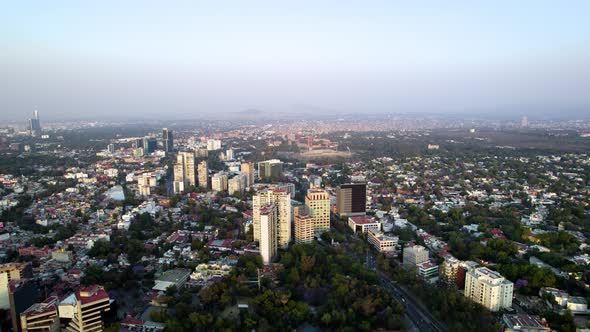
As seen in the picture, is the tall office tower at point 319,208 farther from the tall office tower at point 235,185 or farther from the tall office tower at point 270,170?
the tall office tower at point 270,170

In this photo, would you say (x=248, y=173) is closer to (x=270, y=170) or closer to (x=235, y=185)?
(x=270, y=170)

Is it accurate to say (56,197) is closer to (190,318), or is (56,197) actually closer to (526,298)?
(190,318)

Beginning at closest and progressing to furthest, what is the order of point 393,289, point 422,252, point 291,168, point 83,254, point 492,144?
point 393,289, point 422,252, point 83,254, point 291,168, point 492,144

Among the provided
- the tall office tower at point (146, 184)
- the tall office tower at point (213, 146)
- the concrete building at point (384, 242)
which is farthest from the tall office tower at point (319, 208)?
the tall office tower at point (213, 146)

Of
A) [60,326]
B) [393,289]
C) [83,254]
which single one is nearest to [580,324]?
[393,289]

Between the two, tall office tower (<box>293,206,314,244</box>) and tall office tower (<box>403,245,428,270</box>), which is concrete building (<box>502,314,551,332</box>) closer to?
tall office tower (<box>403,245,428,270</box>)

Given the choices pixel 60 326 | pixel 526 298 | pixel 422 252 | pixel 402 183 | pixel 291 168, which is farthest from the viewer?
pixel 291 168

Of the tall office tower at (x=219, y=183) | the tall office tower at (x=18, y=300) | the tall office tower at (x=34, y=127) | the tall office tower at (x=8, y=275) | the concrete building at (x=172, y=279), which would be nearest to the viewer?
the tall office tower at (x=18, y=300)

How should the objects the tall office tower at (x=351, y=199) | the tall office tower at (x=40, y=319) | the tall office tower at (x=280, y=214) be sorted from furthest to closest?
the tall office tower at (x=351, y=199), the tall office tower at (x=280, y=214), the tall office tower at (x=40, y=319)
